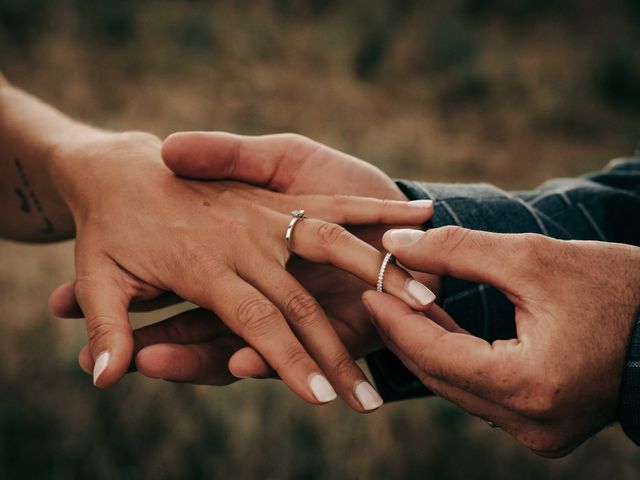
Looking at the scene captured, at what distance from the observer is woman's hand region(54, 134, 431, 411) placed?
159 centimetres

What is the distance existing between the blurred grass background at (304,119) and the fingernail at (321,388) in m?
1.88

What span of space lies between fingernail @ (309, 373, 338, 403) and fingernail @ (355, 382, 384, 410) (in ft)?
0.26

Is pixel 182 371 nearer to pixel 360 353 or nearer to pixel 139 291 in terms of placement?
pixel 139 291

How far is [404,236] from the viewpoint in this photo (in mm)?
1604

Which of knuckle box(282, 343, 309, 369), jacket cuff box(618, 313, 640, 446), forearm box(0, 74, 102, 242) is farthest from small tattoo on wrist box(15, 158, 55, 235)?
jacket cuff box(618, 313, 640, 446)

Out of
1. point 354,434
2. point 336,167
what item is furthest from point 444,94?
point 336,167

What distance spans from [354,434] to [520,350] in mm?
2178

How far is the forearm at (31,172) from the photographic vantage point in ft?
7.38

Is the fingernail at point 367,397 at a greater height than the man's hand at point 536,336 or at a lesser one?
lesser

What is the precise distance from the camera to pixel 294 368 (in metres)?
1.53

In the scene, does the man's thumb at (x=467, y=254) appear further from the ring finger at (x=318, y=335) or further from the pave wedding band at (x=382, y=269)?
the ring finger at (x=318, y=335)

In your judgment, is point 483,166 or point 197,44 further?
point 197,44

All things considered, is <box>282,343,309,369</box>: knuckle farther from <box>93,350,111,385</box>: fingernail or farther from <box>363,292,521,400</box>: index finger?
<box>93,350,111,385</box>: fingernail

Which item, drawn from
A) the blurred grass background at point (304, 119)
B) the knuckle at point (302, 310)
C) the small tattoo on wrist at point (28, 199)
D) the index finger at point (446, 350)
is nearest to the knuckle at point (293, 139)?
the knuckle at point (302, 310)
